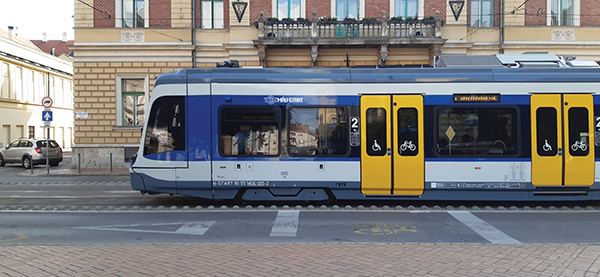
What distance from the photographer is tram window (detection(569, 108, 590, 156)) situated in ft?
33.4

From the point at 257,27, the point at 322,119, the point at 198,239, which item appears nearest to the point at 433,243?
the point at 198,239

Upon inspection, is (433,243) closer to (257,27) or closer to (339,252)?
(339,252)

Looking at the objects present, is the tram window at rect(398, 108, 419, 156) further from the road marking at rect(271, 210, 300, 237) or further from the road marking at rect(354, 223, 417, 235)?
the road marking at rect(271, 210, 300, 237)

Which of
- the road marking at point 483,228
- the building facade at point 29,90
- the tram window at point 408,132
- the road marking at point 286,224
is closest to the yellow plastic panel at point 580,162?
the road marking at point 483,228

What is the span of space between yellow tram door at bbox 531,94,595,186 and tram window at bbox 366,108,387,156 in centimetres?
312

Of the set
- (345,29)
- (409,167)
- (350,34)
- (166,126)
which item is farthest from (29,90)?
(409,167)

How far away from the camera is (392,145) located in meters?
10.2

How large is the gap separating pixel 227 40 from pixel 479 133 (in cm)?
1496

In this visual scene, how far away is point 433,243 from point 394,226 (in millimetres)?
1536

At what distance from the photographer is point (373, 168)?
10.2 metres

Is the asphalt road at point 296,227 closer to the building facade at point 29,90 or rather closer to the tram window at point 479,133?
the tram window at point 479,133

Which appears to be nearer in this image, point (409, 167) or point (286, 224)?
point (286, 224)

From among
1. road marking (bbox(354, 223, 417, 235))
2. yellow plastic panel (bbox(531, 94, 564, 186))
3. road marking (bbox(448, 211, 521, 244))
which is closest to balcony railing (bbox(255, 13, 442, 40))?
yellow plastic panel (bbox(531, 94, 564, 186))

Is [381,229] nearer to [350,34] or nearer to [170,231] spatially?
[170,231]
